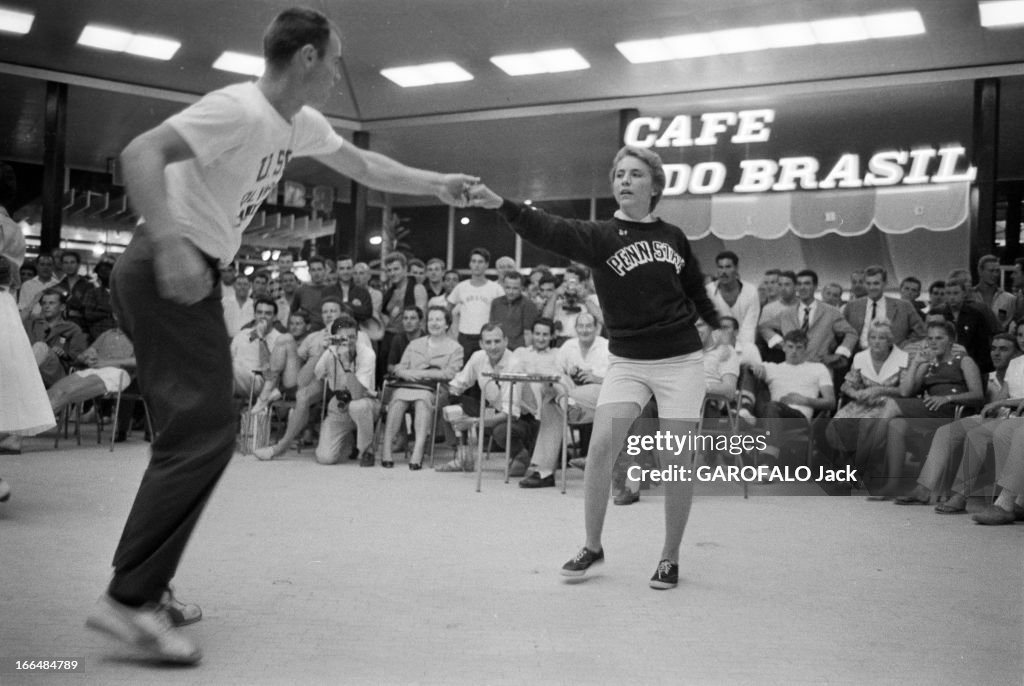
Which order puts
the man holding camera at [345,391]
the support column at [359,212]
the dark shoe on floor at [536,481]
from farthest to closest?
1. the support column at [359,212]
2. the man holding camera at [345,391]
3. the dark shoe on floor at [536,481]

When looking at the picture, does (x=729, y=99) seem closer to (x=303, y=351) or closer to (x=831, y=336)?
(x=831, y=336)

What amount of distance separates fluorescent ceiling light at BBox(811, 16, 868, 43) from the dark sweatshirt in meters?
7.46

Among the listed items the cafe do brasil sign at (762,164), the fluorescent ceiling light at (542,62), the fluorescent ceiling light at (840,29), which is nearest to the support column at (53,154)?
the fluorescent ceiling light at (542,62)

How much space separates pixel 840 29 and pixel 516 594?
8.79m

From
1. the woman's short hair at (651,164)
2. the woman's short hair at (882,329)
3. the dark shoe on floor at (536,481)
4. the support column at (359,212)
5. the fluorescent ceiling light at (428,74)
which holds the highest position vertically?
the fluorescent ceiling light at (428,74)

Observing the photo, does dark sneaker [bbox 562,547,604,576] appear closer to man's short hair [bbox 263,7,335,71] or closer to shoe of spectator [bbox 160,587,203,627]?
shoe of spectator [bbox 160,587,203,627]

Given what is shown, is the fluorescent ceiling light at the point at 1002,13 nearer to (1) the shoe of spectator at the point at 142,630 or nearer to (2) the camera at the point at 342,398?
→ (2) the camera at the point at 342,398

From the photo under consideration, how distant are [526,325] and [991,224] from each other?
594cm

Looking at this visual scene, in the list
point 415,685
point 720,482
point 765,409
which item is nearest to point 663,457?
point 415,685

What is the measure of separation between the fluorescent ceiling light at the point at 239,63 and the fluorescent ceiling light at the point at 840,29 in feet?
21.7

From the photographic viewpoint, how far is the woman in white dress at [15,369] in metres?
4.40

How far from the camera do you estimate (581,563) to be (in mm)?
3584

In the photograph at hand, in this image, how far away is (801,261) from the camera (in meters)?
16.1

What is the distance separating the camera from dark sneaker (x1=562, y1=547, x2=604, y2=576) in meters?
3.54
